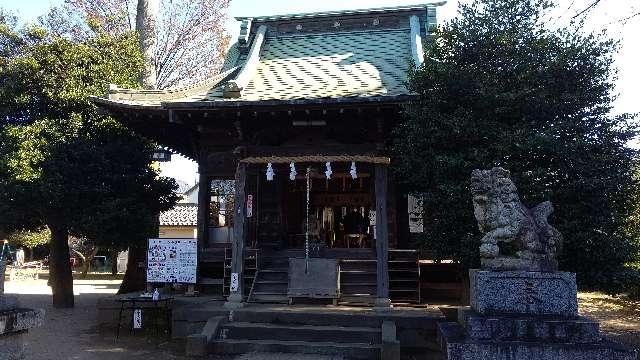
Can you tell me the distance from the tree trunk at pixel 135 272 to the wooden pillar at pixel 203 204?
3.01 m

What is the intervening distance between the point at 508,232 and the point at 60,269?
43.3ft

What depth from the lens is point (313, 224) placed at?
14828 millimetres

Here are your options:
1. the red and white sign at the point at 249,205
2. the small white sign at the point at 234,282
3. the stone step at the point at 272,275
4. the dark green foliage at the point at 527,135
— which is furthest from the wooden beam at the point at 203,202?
the dark green foliage at the point at 527,135

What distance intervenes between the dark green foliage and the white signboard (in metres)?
5.29

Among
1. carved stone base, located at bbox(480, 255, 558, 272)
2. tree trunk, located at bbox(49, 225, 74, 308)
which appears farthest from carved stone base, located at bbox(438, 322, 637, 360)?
tree trunk, located at bbox(49, 225, 74, 308)

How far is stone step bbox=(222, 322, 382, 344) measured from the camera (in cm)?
880

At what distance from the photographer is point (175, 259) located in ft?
36.9

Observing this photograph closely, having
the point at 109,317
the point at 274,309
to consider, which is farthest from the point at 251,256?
the point at 109,317

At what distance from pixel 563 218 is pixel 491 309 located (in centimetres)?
336

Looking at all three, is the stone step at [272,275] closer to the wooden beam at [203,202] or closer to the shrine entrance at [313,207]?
the shrine entrance at [313,207]

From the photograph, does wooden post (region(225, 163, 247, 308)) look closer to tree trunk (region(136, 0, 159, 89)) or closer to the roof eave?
the roof eave

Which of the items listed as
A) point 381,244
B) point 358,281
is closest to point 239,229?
point 358,281

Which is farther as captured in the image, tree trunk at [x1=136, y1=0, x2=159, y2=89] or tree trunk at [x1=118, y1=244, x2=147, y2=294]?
tree trunk at [x1=136, y1=0, x2=159, y2=89]

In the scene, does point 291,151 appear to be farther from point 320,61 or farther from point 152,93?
point 320,61
